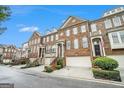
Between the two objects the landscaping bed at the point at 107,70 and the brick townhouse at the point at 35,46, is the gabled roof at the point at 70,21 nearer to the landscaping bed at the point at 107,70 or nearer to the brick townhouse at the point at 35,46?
the brick townhouse at the point at 35,46

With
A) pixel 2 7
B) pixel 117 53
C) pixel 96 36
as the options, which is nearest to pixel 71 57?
pixel 96 36

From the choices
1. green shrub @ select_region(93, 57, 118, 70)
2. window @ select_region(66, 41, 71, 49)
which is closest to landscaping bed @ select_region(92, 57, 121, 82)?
green shrub @ select_region(93, 57, 118, 70)

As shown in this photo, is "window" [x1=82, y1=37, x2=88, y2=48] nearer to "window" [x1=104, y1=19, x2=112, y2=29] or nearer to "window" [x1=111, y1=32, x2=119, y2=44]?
"window" [x1=104, y1=19, x2=112, y2=29]

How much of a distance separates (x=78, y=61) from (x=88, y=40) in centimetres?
439

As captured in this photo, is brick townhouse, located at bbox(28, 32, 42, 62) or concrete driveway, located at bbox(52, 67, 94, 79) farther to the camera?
brick townhouse, located at bbox(28, 32, 42, 62)

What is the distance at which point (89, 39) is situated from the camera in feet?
66.1

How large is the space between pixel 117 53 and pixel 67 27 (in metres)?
11.6

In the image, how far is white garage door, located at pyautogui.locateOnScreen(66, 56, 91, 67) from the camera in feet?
65.4

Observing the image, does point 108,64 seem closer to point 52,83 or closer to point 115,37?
point 52,83

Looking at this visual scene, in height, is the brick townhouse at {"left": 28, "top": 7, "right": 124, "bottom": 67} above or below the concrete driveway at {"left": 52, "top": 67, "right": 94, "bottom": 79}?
above

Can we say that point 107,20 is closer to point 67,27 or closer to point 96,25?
point 96,25

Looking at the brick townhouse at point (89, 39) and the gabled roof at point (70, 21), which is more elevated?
the gabled roof at point (70, 21)

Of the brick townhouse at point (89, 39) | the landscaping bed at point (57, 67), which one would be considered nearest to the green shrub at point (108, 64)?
the brick townhouse at point (89, 39)

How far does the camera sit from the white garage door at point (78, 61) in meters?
19.9
